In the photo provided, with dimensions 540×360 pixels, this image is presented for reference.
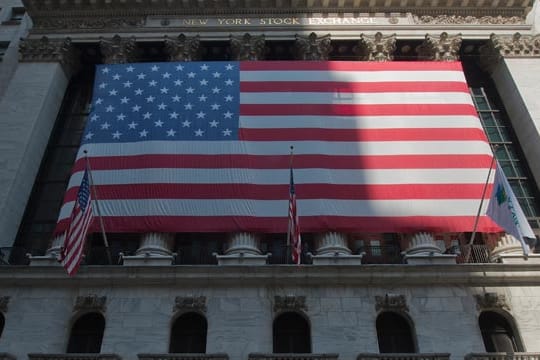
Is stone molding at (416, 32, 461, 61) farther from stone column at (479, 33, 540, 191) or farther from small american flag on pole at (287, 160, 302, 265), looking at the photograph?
small american flag on pole at (287, 160, 302, 265)

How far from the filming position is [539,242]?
70.4ft

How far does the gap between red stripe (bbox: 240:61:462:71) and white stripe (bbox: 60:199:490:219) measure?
Answer: 7.74 m

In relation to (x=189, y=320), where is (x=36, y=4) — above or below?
above

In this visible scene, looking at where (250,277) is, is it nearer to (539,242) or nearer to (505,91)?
(539,242)

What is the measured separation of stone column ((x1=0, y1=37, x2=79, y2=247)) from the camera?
867 inches

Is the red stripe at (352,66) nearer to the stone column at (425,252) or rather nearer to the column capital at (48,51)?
the stone column at (425,252)

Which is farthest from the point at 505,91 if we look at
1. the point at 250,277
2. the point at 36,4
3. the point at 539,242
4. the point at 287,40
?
the point at 36,4

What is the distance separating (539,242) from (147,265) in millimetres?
15611

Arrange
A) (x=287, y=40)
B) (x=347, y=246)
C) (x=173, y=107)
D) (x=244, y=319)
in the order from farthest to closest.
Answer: (x=287, y=40) → (x=173, y=107) → (x=347, y=246) → (x=244, y=319)

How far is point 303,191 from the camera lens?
68.7ft

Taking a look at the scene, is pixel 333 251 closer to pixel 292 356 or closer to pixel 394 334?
pixel 394 334

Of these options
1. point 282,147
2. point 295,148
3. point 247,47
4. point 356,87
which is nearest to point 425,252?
point 295,148

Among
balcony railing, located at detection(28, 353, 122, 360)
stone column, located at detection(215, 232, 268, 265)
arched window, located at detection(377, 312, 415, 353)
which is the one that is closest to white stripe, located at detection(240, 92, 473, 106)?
stone column, located at detection(215, 232, 268, 265)

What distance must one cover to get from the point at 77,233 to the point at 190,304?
4.50 m
